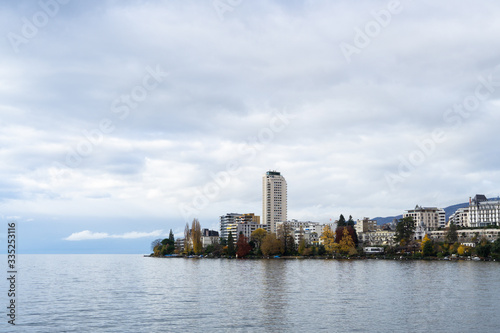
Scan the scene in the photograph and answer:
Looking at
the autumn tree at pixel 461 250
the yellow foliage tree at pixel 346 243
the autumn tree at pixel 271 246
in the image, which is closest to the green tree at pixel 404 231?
the yellow foliage tree at pixel 346 243

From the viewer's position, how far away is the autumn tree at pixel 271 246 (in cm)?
19275

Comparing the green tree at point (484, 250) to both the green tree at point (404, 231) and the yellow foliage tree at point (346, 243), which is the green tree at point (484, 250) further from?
the yellow foliage tree at point (346, 243)

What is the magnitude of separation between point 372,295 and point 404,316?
1536cm

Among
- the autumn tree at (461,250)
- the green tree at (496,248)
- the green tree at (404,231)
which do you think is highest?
the green tree at (404,231)

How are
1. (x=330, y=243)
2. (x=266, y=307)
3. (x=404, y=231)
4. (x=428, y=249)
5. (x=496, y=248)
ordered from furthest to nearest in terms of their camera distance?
(x=330, y=243) < (x=404, y=231) < (x=428, y=249) < (x=496, y=248) < (x=266, y=307)

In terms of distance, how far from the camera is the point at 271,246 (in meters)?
192

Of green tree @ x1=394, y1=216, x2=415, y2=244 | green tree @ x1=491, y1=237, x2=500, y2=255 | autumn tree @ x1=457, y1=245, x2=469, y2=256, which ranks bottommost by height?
autumn tree @ x1=457, y1=245, x2=469, y2=256

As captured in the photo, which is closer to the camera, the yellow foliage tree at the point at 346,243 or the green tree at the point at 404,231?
the yellow foliage tree at the point at 346,243

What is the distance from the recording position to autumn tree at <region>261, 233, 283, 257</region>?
19275 centimetres

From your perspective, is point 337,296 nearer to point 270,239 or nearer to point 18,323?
point 18,323

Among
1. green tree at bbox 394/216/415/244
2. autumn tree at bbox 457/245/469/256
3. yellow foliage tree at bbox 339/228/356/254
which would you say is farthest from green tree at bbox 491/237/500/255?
yellow foliage tree at bbox 339/228/356/254

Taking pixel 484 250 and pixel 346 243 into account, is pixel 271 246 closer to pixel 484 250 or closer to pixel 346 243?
pixel 346 243

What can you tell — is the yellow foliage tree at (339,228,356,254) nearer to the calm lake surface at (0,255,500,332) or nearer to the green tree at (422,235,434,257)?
the green tree at (422,235,434,257)

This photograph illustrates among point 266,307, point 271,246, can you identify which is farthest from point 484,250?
point 266,307
